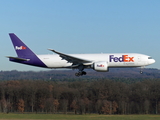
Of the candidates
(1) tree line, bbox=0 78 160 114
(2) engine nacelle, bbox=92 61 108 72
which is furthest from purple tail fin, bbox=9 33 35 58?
(1) tree line, bbox=0 78 160 114

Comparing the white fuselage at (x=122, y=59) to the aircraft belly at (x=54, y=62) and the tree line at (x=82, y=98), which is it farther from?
the tree line at (x=82, y=98)

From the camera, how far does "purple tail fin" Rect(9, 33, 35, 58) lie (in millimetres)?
54750

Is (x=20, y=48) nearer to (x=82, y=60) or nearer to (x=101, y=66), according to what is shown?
(x=82, y=60)

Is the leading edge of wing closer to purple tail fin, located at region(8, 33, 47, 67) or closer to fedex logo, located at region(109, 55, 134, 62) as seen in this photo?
fedex logo, located at region(109, 55, 134, 62)

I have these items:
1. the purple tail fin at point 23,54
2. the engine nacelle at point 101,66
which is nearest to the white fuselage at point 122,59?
the engine nacelle at point 101,66

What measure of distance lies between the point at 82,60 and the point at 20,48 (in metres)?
11.7

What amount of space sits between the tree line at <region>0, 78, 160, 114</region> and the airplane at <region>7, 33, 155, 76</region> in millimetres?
59284

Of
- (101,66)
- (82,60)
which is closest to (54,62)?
(82,60)

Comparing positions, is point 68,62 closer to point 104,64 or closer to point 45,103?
point 104,64

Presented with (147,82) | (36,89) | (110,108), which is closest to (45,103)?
(36,89)

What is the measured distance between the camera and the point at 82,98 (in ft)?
395

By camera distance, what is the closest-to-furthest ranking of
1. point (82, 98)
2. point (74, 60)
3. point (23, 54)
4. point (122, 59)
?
point (122, 59) < point (74, 60) < point (23, 54) < point (82, 98)

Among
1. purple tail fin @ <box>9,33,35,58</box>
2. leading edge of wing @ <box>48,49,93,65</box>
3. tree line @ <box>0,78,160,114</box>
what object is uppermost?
purple tail fin @ <box>9,33,35,58</box>

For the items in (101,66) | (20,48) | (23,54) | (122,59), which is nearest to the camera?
(101,66)
